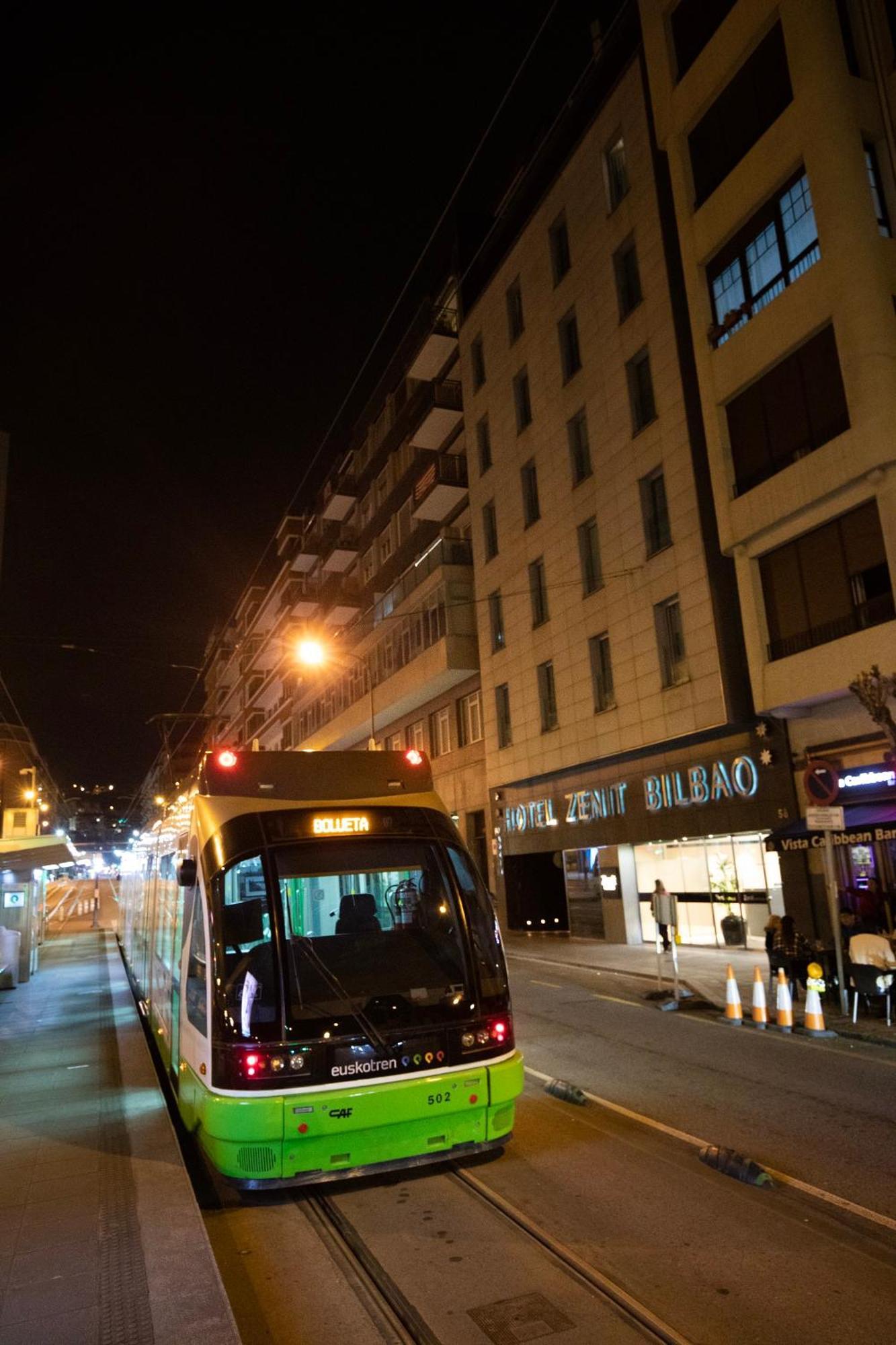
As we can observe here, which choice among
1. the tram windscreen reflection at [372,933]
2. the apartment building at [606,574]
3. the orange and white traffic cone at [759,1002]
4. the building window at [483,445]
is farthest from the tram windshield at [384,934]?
the building window at [483,445]

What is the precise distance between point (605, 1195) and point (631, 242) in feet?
81.0

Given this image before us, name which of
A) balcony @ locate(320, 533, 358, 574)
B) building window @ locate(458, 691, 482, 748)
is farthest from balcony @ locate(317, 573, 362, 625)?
building window @ locate(458, 691, 482, 748)

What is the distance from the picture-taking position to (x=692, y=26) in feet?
69.7

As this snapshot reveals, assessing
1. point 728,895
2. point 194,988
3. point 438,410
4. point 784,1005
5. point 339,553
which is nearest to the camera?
point 194,988

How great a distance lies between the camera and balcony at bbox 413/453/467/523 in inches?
1405

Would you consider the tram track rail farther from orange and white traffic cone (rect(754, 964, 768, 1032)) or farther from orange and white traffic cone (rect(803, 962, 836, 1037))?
orange and white traffic cone (rect(754, 964, 768, 1032))

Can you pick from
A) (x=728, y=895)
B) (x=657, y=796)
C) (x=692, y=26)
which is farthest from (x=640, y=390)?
(x=728, y=895)

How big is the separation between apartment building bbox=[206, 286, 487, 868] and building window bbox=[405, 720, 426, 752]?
9 centimetres

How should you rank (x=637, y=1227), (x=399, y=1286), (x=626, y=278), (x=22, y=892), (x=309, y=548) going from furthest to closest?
(x=309, y=548)
(x=626, y=278)
(x=22, y=892)
(x=637, y=1227)
(x=399, y=1286)

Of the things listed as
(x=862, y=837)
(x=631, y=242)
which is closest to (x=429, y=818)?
(x=862, y=837)

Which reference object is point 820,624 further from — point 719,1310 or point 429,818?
point 719,1310

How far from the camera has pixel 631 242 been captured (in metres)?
24.8

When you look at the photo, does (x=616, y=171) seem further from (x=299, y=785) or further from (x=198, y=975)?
(x=198, y=975)

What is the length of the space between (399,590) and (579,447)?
12.6 meters
